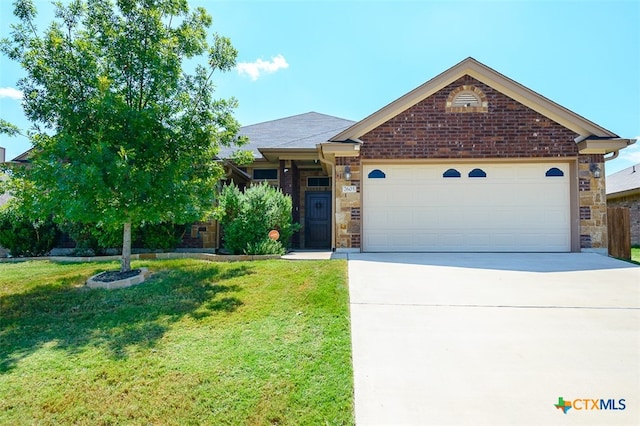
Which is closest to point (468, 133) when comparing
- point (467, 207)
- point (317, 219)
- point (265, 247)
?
point (467, 207)

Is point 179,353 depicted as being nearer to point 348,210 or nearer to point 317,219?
point 348,210

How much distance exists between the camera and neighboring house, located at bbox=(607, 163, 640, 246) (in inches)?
618

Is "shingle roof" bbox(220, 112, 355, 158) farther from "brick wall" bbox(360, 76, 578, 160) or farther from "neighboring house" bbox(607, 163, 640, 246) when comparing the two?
"neighboring house" bbox(607, 163, 640, 246)

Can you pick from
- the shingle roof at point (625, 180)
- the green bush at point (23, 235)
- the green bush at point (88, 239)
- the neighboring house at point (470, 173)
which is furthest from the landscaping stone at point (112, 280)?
the shingle roof at point (625, 180)

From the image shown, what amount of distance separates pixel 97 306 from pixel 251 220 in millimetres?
4215

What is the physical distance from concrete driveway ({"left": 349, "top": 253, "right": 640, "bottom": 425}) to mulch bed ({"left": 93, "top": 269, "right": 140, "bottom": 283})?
13.0 ft

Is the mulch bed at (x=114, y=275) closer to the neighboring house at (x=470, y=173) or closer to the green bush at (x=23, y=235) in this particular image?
the neighboring house at (x=470, y=173)

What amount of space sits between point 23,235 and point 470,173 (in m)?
12.5

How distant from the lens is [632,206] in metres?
16.3

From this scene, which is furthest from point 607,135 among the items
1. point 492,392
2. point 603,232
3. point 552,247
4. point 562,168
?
point 492,392

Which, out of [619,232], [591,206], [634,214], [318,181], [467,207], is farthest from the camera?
[634,214]

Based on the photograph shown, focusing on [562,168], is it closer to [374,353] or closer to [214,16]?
[374,353]

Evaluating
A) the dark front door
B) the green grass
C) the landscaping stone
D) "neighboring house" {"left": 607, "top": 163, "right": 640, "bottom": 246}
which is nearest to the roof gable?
the dark front door

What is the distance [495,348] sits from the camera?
342 cm
